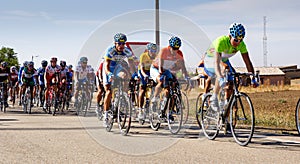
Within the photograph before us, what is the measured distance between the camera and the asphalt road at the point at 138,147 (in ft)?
21.3

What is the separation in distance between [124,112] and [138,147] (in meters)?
1.68

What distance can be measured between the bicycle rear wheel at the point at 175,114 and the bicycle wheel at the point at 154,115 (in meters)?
0.51

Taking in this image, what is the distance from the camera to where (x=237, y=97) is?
787cm

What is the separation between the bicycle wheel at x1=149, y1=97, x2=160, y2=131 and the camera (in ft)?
32.4

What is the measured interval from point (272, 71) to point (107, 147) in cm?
6244

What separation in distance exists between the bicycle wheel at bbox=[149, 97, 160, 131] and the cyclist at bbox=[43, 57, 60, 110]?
5.89 metres

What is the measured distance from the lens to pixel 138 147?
756 cm

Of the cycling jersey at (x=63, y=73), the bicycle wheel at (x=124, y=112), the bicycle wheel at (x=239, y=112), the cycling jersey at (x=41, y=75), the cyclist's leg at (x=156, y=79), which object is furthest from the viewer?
the cycling jersey at (x=41, y=75)

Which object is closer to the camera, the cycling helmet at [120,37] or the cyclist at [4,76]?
the cycling helmet at [120,37]

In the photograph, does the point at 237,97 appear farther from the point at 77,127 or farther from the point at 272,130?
the point at 77,127

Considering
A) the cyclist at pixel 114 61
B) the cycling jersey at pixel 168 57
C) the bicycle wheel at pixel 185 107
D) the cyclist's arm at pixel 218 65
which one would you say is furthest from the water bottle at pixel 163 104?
the cyclist's arm at pixel 218 65

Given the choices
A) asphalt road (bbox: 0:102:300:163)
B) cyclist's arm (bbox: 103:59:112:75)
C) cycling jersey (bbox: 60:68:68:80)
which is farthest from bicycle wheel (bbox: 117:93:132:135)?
cycling jersey (bbox: 60:68:68:80)

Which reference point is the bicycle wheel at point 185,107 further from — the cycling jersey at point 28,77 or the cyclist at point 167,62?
the cycling jersey at point 28,77

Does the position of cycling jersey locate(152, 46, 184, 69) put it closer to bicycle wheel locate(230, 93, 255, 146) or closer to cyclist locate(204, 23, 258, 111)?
cyclist locate(204, 23, 258, 111)
